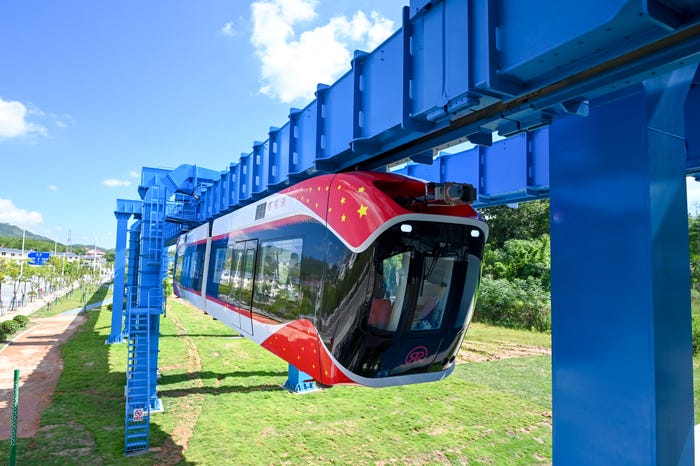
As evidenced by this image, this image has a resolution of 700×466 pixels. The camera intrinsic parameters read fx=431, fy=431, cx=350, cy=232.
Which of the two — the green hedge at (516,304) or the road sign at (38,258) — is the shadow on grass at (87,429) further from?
Answer: the road sign at (38,258)

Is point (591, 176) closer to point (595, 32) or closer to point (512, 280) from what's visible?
point (595, 32)

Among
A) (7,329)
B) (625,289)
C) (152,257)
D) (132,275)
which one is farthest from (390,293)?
(7,329)

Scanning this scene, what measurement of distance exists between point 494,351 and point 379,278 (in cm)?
1945

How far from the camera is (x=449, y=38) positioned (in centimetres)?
384

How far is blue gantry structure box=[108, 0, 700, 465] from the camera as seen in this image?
10.2 feet

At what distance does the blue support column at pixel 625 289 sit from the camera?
3.88 m

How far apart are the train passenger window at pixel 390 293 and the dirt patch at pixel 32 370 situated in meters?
11.6

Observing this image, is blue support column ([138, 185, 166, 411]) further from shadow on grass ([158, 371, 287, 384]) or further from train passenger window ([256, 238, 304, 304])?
train passenger window ([256, 238, 304, 304])

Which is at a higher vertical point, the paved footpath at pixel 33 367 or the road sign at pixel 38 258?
the road sign at pixel 38 258

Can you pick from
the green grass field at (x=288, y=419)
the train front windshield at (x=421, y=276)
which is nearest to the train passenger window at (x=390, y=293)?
the train front windshield at (x=421, y=276)

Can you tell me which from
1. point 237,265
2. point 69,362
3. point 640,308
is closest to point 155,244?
point 237,265

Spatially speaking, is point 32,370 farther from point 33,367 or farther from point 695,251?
point 695,251

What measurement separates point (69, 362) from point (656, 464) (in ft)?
71.7

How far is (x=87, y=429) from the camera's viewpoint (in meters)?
11.8
